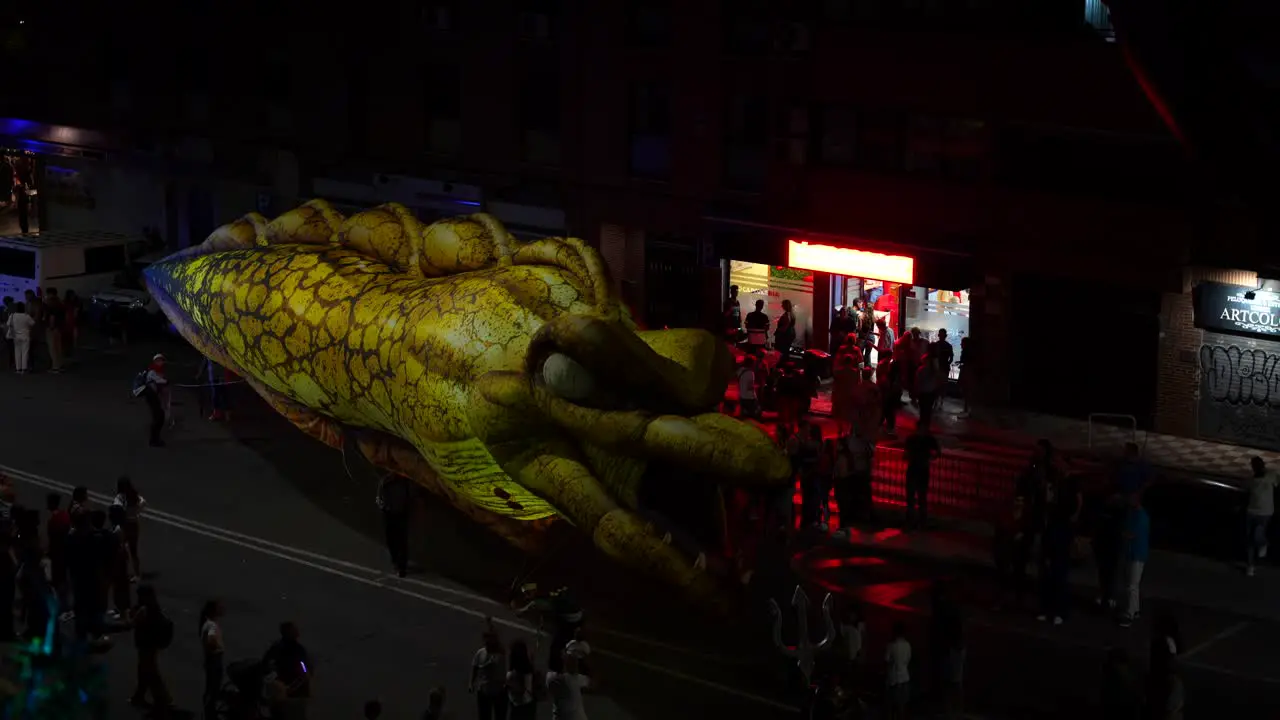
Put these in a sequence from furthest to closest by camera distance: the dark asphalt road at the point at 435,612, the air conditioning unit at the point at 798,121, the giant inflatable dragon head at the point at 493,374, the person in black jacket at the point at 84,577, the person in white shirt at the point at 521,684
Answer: the air conditioning unit at the point at 798,121, the person in black jacket at the point at 84,577, the dark asphalt road at the point at 435,612, the giant inflatable dragon head at the point at 493,374, the person in white shirt at the point at 521,684

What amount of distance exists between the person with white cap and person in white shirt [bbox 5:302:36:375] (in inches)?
254

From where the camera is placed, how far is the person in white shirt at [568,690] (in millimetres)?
19984

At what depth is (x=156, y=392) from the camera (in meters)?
32.6

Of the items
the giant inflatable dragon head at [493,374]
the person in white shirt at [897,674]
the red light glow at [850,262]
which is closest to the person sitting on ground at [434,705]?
the giant inflatable dragon head at [493,374]

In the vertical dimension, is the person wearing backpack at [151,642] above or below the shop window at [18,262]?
below

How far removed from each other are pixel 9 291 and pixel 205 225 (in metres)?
8.17

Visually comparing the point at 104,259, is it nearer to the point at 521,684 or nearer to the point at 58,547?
the point at 58,547

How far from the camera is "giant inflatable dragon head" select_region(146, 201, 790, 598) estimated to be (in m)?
21.6

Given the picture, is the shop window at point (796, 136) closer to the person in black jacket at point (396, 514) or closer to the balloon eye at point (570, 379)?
the person in black jacket at point (396, 514)

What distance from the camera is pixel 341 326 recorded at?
25.5m

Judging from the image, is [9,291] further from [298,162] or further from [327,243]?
[327,243]

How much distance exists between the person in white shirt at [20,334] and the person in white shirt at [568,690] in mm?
21083

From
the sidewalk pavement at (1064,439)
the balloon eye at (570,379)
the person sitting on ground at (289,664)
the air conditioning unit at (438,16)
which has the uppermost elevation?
the air conditioning unit at (438,16)

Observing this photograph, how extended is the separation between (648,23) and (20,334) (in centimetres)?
1376
